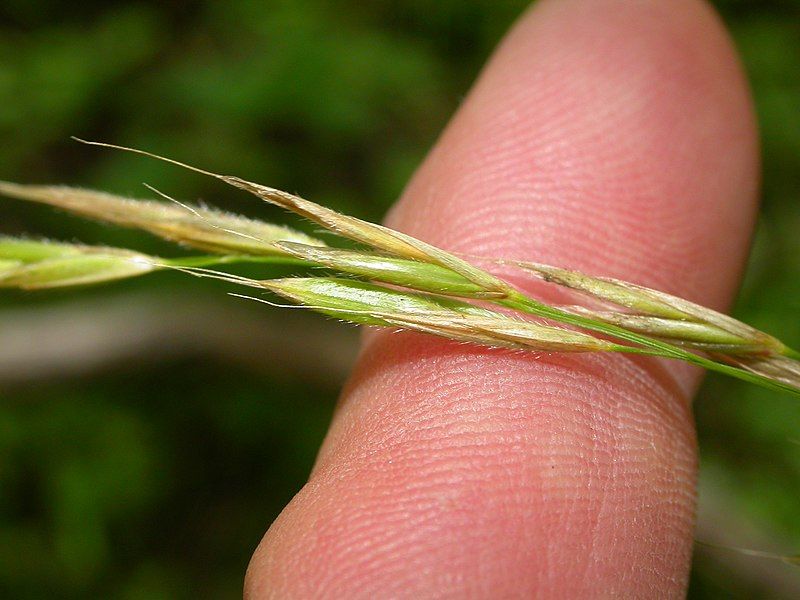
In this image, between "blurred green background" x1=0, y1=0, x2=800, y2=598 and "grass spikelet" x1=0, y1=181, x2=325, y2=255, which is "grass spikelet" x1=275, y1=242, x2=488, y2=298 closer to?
"grass spikelet" x1=0, y1=181, x2=325, y2=255

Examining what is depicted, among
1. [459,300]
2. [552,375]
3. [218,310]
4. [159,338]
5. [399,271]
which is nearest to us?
[399,271]

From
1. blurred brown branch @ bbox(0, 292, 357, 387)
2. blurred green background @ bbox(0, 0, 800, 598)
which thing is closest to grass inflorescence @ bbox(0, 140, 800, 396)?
blurred green background @ bbox(0, 0, 800, 598)

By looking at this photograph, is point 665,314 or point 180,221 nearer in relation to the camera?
point 665,314

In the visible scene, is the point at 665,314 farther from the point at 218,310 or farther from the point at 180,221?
the point at 218,310

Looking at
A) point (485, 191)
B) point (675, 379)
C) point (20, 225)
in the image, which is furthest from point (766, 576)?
point (20, 225)

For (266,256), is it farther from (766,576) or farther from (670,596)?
(766,576)

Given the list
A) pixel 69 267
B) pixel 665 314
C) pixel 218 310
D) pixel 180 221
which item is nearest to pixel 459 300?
pixel 665 314

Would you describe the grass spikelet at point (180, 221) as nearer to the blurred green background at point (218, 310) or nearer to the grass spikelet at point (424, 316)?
the grass spikelet at point (424, 316)
